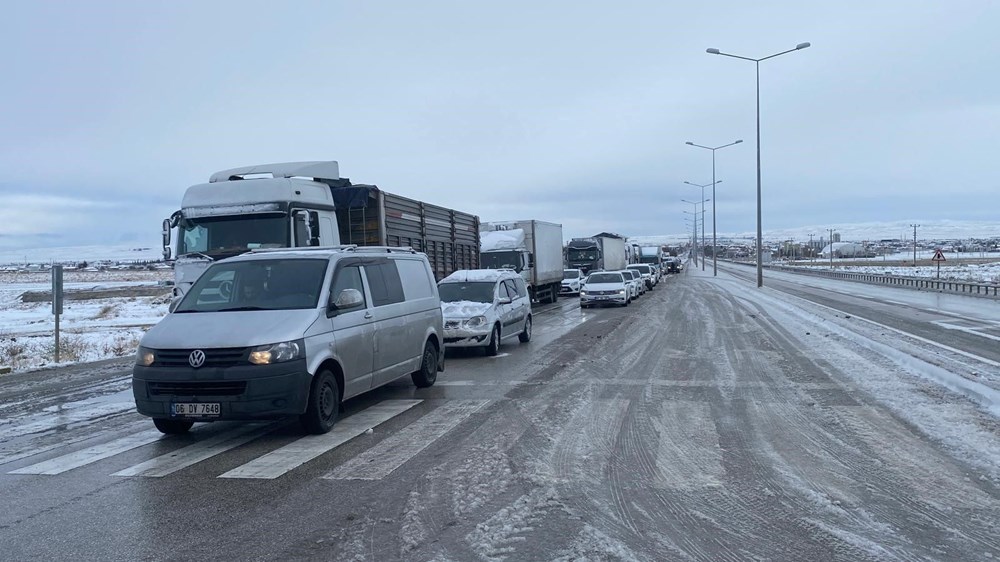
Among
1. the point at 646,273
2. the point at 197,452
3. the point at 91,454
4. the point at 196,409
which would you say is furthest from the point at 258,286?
the point at 646,273

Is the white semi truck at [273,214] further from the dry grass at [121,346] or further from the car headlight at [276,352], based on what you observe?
the car headlight at [276,352]

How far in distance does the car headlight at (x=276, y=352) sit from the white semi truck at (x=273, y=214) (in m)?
6.16

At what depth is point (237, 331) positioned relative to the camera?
750 cm

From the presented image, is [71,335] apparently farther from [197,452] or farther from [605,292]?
[605,292]

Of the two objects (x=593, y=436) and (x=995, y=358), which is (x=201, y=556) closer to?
(x=593, y=436)

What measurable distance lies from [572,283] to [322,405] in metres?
35.5

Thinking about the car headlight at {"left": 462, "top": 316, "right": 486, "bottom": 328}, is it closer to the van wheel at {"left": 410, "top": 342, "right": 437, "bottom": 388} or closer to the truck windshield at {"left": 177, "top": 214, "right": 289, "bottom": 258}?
the van wheel at {"left": 410, "top": 342, "right": 437, "bottom": 388}

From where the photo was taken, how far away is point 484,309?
50.0ft

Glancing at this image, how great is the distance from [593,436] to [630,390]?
9.50ft

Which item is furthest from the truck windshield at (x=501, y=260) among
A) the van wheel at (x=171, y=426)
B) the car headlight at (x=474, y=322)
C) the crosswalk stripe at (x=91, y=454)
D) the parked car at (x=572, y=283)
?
the crosswalk stripe at (x=91, y=454)

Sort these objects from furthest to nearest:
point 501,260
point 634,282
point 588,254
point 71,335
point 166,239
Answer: point 588,254
point 634,282
point 501,260
point 71,335
point 166,239

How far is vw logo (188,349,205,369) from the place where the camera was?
7309mm

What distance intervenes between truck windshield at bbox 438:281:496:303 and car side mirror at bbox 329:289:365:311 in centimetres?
734

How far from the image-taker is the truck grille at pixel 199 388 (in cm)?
728
